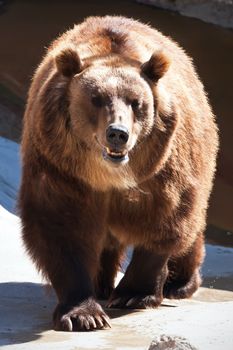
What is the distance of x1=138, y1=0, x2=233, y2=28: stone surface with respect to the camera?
1540cm

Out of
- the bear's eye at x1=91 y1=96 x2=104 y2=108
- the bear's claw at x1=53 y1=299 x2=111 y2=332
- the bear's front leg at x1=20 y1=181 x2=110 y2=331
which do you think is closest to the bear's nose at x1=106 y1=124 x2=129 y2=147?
the bear's eye at x1=91 y1=96 x2=104 y2=108

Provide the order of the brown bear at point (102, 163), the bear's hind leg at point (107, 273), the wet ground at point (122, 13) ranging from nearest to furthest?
the brown bear at point (102, 163)
the bear's hind leg at point (107, 273)
the wet ground at point (122, 13)

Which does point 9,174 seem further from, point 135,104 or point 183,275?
point 135,104

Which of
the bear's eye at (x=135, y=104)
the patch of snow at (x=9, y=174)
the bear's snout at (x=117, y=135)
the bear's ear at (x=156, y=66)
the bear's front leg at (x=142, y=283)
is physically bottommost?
the bear's front leg at (x=142, y=283)

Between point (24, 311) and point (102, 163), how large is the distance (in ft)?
3.94

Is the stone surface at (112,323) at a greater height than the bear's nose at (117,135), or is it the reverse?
the bear's nose at (117,135)

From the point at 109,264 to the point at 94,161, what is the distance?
167 cm

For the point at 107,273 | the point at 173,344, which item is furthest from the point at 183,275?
the point at 173,344

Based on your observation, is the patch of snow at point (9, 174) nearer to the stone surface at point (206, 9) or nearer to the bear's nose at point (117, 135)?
the stone surface at point (206, 9)

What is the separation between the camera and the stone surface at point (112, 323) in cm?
619

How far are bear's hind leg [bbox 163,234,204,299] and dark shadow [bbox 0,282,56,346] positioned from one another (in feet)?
3.23

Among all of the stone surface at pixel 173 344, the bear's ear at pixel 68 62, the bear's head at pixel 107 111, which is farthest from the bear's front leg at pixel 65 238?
the stone surface at pixel 173 344

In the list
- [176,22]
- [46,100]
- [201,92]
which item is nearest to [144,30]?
[201,92]

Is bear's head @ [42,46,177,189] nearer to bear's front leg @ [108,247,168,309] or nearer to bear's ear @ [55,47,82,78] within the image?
bear's ear @ [55,47,82,78]
